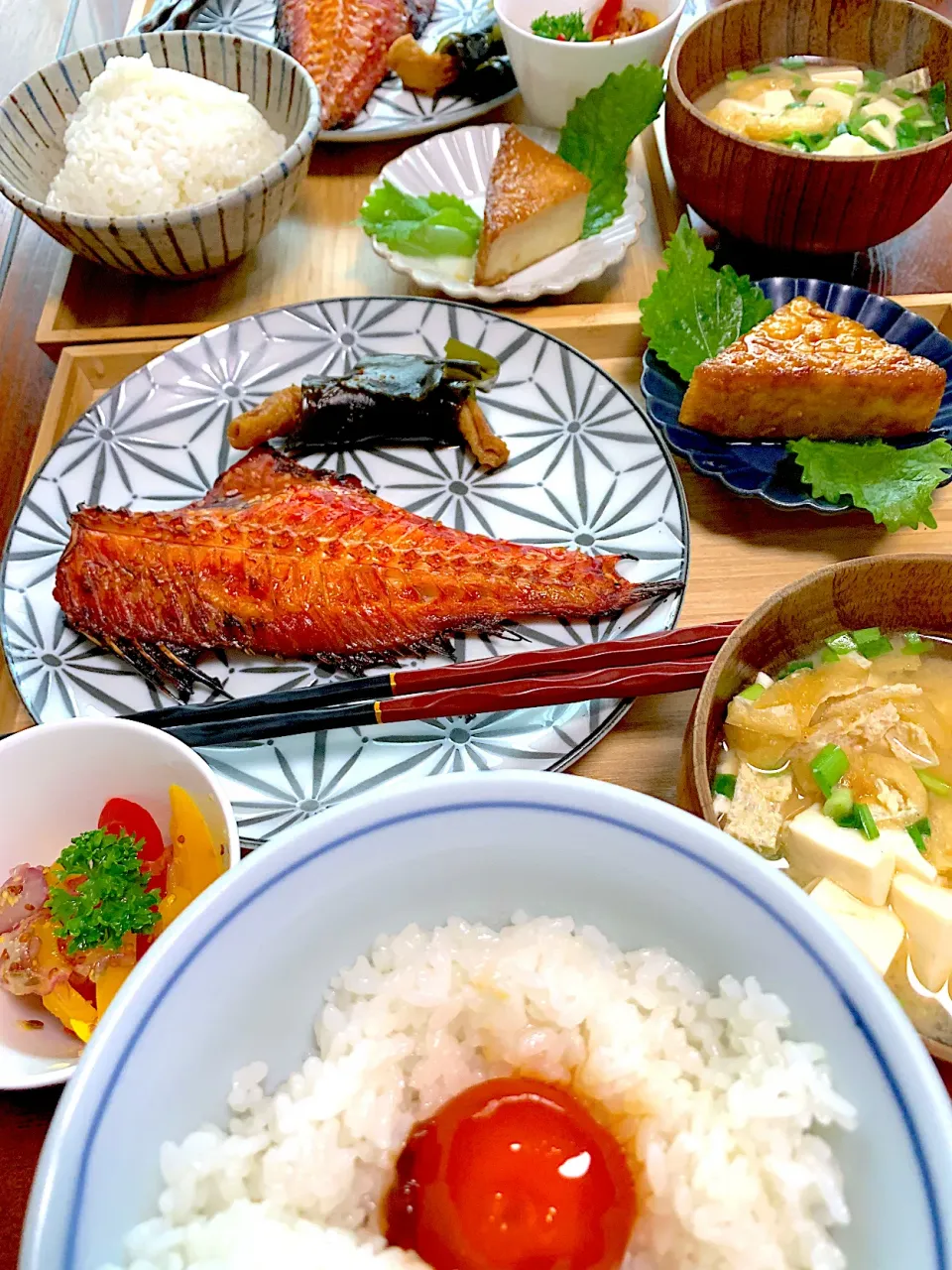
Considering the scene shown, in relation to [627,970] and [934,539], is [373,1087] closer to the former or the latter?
[627,970]

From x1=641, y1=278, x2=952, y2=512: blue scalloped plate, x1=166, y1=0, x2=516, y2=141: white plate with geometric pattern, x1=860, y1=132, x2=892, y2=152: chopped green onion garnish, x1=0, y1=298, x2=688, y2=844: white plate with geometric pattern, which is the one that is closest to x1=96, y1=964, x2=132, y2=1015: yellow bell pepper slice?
x1=0, y1=298, x2=688, y2=844: white plate with geometric pattern

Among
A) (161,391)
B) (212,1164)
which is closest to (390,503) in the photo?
(161,391)

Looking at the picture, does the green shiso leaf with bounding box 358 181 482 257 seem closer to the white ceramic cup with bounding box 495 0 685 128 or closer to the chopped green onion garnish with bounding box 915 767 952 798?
the white ceramic cup with bounding box 495 0 685 128

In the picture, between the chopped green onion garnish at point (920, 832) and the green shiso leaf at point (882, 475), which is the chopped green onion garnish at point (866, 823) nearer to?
the chopped green onion garnish at point (920, 832)

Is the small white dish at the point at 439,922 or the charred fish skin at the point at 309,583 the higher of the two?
the small white dish at the point at 439,922

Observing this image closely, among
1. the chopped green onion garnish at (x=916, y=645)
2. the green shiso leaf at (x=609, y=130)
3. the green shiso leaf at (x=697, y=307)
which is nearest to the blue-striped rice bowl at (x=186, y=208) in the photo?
the green shiso leaf at (x=609, y=130)

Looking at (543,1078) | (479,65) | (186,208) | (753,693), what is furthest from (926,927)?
(479,65)

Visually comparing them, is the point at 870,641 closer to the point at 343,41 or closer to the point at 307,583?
the point at 307,583
